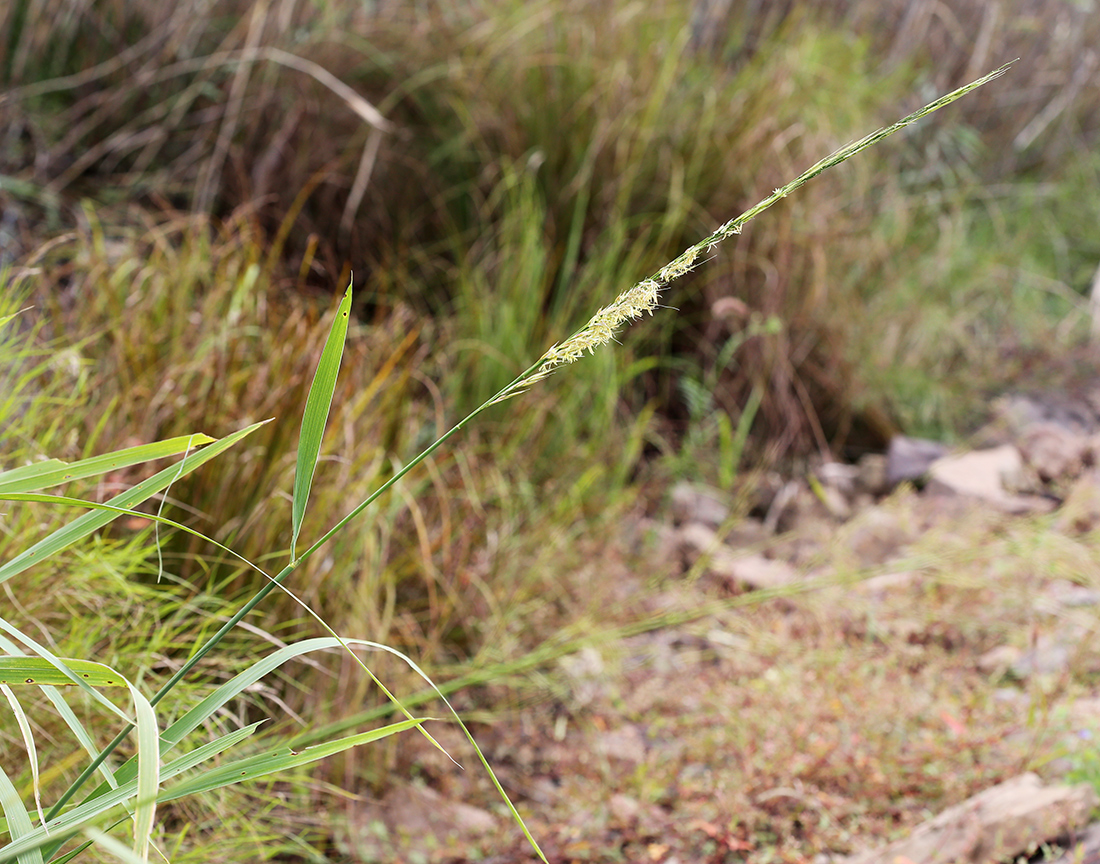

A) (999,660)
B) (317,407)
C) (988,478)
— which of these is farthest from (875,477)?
(317,407)

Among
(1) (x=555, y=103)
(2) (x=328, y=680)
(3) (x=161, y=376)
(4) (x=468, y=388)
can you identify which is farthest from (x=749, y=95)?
(2) (x=328, y=680)

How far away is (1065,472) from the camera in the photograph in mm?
2992

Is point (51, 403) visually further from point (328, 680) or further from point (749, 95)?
point (749, 95)

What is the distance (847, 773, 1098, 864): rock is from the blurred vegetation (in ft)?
2.53

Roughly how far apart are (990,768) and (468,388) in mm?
1437

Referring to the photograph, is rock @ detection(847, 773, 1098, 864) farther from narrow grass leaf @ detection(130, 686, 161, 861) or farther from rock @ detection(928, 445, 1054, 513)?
rock @ detection(928, 445, 1054, 513)

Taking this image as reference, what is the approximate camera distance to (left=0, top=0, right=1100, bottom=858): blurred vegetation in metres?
1.81

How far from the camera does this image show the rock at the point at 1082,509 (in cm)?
213

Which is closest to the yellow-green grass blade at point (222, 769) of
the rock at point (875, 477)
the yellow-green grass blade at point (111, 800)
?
the yellow-green grass blade at point (111, 800)

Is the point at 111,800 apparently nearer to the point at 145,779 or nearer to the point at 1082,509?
the point at 145,779

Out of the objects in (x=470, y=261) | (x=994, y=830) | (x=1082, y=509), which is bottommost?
(x=994, y=830)

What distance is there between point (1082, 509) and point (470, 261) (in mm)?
1745

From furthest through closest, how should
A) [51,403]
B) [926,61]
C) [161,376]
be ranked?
1. [926,61]
2. [161,376]
3. [51,403]

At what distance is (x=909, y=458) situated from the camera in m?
2.98
